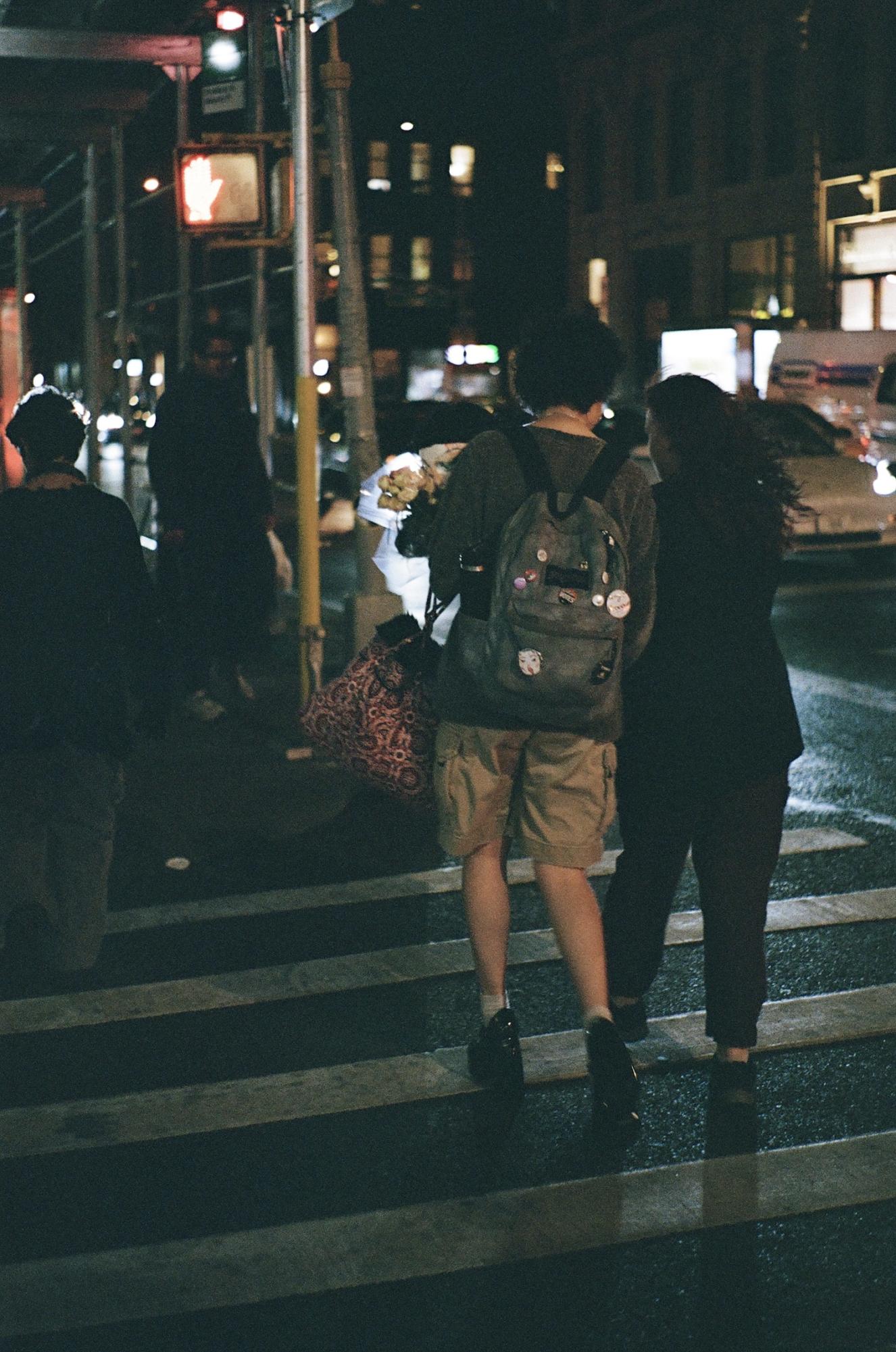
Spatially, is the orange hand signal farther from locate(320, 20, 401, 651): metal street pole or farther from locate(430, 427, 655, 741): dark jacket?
locate(430, 427, 655, 741): dark jacket

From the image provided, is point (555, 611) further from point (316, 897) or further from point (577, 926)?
point (316, 897)

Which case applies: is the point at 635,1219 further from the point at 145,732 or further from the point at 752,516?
the point at 145,732

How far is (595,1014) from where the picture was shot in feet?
14.4

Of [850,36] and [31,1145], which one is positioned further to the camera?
[850,36]

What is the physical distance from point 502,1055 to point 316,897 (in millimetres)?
2194

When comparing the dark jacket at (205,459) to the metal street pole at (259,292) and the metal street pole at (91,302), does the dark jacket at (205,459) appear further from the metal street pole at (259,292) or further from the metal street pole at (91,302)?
the metal street pole at (91,302)

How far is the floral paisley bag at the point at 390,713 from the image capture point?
478 cm

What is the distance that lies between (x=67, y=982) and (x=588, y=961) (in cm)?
199

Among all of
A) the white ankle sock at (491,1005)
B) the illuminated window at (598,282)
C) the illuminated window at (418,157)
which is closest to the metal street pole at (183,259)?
the white ankle sock at (491,1005)

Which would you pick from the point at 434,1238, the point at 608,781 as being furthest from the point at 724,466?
the point at 434,1238

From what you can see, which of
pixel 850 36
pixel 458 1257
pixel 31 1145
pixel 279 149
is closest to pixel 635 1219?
pixel 458 1257

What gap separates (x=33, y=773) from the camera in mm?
5199

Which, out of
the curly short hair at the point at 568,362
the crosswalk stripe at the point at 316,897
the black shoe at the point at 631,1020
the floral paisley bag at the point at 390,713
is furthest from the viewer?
the crosswalk stripe at the point at 316,897

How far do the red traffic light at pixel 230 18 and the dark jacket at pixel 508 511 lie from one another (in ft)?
19.9
